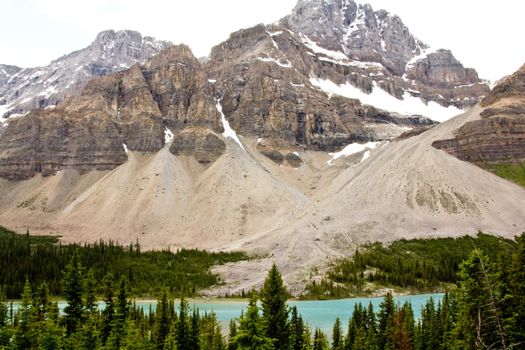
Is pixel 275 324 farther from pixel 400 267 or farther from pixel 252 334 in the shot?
pixel 400 267

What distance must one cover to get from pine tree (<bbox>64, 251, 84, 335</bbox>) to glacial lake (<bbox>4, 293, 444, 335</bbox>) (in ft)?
121

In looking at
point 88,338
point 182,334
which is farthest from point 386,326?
point 88,338

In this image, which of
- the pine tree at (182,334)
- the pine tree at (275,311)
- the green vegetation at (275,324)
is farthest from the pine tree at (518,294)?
the pine tree at (182,334)

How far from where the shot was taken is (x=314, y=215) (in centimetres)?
18262

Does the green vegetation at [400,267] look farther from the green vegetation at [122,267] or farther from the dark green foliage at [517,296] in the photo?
the dark green foliage at [517,296]

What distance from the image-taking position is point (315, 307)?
108m

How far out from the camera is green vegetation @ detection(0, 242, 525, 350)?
28594mm

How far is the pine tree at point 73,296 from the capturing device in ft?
145

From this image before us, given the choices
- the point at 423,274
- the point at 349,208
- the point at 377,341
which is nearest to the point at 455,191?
the point at 349,208

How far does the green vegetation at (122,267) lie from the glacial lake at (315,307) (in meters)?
7.83

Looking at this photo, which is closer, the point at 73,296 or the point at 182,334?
the point at 73,296

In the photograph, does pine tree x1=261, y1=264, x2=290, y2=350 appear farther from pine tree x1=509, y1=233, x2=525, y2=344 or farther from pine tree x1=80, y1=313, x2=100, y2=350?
pine tree x1=80, y1=313, x2=100, y2=350

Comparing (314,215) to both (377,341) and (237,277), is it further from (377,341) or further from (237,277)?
(377,341)

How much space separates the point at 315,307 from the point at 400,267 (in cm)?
4045
